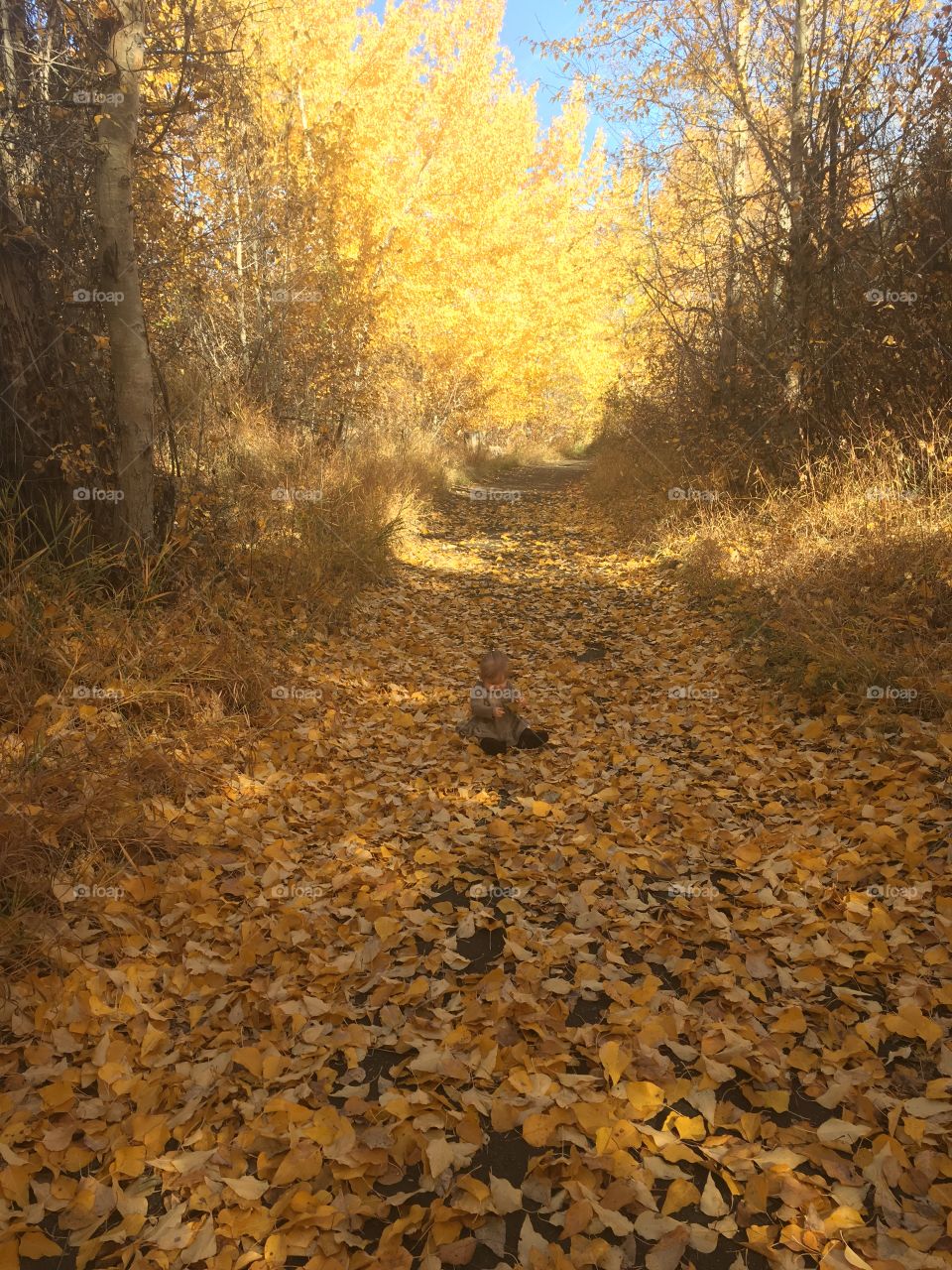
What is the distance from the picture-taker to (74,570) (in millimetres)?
5715

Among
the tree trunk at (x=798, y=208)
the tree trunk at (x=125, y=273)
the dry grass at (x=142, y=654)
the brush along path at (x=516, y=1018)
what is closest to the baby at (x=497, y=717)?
the brush along path at (x=516, y=1018)

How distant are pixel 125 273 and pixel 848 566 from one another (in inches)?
243

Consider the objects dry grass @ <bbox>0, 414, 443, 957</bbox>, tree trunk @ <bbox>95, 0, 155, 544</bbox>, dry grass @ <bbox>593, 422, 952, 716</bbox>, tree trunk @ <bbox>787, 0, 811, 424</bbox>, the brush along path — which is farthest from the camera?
tree trunk @ <bbox>787, 0, 811, 424</bbox>

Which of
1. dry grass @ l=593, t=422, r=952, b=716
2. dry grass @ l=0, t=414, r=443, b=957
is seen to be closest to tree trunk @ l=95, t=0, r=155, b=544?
dry grass @ l=0, t=414, r=443, b=957

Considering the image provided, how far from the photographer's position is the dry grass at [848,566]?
5310 millimetres

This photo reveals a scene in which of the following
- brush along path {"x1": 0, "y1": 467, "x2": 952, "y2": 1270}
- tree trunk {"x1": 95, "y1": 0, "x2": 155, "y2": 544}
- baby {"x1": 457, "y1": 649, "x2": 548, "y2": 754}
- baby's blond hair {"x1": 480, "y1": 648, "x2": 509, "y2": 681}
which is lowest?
brush along path {"x1": 0, "y1": 467, "x2": 952, "y2": 1270}

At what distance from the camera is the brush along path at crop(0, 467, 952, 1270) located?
7.51 feet

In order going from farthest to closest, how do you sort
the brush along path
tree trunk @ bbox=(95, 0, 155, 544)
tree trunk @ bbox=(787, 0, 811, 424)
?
tree trunk @ bbox=(787, 0, 811, 424), tree trunk @ bbox=(95, 0, 155, 544), the brush along path

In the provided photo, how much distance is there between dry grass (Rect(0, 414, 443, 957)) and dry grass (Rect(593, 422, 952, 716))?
4.12m

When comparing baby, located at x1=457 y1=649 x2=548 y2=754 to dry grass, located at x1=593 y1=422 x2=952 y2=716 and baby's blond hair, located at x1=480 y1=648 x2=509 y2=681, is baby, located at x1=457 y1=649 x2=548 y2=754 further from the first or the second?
dry grass, located at x1=593 y1=422 x2=952 y2=716

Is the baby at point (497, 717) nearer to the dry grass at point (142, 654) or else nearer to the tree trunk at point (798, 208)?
the dry grass at point (142, 654)

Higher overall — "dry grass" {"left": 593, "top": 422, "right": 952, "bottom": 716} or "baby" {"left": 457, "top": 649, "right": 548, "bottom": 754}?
"dry grass" {"left": 593, "top": 422, "right": 952, "bottom": 716}

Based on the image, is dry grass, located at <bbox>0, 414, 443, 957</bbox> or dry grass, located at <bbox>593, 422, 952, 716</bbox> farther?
dry grass, located at <bbox>593, 422, 952, 716</bbox>

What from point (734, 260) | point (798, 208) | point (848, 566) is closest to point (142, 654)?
point (848, 566)
